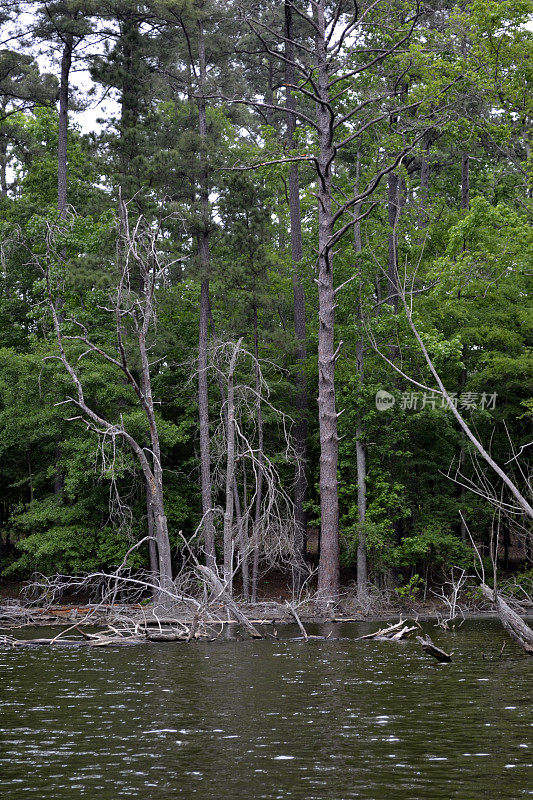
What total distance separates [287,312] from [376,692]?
24.3 m

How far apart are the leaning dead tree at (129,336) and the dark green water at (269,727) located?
746 centimetres

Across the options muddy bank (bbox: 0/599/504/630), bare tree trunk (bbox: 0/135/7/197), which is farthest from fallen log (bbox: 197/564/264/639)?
bare tree trunk (bbox: 0/135/7/197)

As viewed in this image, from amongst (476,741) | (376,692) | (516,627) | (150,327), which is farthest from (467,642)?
(150,327)

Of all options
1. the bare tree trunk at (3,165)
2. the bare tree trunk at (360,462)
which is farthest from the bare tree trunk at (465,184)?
the bare tree trunk at (3,165)

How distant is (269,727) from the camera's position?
25.2ft

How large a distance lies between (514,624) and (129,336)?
16530mm

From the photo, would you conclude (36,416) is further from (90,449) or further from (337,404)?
(337,404)

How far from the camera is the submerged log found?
1201 cm

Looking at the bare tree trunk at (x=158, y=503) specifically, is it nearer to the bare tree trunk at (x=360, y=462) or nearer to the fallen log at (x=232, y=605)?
the fallen log at (x=232, y=605)

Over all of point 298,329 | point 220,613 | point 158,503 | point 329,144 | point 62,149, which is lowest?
point 220,613

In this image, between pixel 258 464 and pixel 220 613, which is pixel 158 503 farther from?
pixel 258 464

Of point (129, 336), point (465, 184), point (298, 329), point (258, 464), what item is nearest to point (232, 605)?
point (258, 464)

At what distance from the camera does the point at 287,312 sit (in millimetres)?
32906

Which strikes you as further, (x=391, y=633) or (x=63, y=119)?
(x=63, y=119)
